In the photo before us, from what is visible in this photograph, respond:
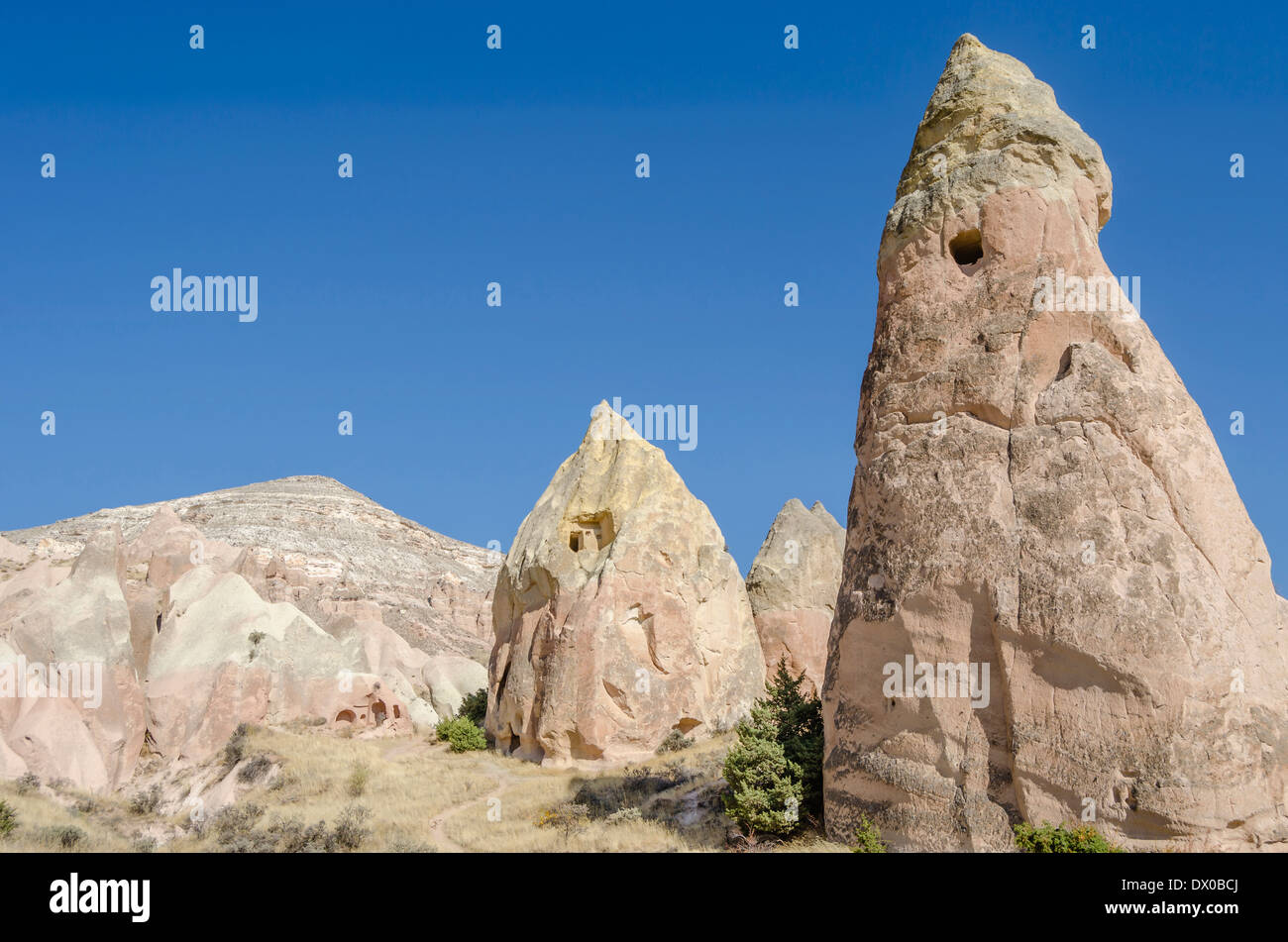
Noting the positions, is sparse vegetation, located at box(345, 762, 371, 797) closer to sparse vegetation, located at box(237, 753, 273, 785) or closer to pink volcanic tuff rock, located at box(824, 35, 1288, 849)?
sparse vegetation, located at box(237, 753, 273, 785)

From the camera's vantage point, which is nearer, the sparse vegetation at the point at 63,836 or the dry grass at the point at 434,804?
the dry grass at the point at 434,804

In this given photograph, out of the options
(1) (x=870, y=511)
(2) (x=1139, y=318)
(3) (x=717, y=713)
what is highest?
(2) (x=1139, y=318)

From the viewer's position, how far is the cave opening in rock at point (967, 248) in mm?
11727

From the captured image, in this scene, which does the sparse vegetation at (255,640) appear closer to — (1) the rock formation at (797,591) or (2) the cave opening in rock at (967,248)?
(1) the rock formation at (797,591)

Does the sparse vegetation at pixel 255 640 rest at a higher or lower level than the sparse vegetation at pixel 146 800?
higher

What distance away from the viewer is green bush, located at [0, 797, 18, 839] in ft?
46.2

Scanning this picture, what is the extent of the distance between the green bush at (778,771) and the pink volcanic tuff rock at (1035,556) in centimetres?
89

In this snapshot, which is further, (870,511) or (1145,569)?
(870,511)

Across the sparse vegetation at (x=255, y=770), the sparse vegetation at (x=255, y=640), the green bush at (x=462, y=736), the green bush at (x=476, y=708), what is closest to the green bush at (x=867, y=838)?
the sparse vegetation at (x=255, y=770)

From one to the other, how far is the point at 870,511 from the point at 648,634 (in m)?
12.5

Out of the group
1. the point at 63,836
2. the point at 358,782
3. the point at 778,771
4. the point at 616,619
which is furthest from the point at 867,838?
the point at 616,619

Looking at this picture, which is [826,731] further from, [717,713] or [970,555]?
[717,713]
